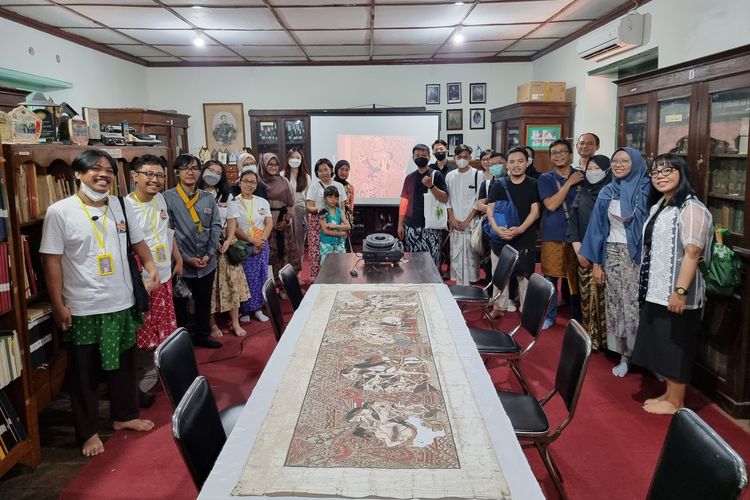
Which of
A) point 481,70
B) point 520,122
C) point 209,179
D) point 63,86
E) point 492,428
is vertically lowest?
point 492,428

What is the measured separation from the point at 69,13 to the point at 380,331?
4.69 metres

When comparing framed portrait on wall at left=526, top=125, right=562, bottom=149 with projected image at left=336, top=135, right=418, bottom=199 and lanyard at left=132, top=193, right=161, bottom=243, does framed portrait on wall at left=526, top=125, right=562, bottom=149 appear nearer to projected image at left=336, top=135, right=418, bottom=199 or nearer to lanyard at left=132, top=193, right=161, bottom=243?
projected image at left=336, top=135, right=418, bottom=199

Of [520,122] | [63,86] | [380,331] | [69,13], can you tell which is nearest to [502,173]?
[520,122]

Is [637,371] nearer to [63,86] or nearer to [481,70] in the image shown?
Result: [481,70]

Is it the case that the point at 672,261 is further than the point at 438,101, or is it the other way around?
the point at 438,101

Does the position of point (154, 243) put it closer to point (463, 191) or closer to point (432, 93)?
point (463, 191)

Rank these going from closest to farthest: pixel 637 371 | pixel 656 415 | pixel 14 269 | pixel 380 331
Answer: pixel 380 331
pixel 14 269
pixel 656 415
pixel 637 371

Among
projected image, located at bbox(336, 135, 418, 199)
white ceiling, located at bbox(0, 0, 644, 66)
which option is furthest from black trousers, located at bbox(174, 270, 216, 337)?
projected image, located at bbox(336, 135, 418, 199)

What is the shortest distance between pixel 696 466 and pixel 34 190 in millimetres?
2951

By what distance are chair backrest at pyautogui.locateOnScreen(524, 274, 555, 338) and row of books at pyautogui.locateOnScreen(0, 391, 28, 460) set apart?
2.46m

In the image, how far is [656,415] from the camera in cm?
286

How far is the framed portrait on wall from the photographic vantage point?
6.30m

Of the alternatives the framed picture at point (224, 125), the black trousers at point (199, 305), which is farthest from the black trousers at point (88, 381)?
the framed picture at point (224, 125)

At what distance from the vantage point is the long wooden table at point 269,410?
118 cm
